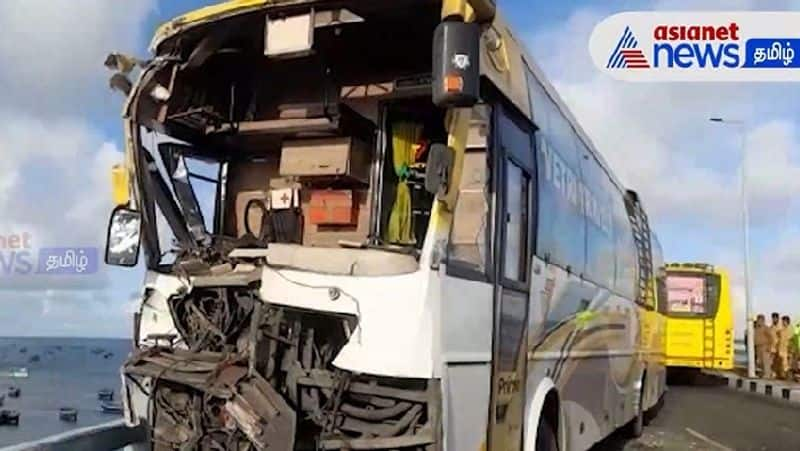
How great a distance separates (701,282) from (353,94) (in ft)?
64.5

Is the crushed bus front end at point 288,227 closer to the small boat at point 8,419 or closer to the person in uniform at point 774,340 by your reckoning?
the person in uniform at point 774,340

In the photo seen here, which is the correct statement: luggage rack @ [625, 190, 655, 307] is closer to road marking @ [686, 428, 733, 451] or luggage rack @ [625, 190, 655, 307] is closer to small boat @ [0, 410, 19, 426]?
road marking @ [686, 428, 733, 451]

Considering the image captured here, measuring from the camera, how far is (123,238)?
548 cm

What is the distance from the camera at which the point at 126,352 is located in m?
5.47

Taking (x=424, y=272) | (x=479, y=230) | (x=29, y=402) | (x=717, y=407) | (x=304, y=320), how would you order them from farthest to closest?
1. (x=29, y=402)
2. (x=717, y=407)
3. (x=479, y=230)
4. (x=304, y=320)
5. (x=424, y=272)

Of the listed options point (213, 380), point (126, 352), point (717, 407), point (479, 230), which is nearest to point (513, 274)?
point (479, 230)

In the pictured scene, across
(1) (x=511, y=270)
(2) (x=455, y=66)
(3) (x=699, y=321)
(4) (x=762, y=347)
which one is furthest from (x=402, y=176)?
(4) (x=762, y=347)

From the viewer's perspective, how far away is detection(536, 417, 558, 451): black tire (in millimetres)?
6059

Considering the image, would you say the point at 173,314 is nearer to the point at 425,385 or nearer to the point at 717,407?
the point at 425,385

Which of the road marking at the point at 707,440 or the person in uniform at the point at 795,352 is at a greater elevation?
the person in uniform at the point at 795,352

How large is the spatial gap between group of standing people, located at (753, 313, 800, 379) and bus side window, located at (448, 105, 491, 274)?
2151 cm

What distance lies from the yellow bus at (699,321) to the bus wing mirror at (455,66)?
19.6m

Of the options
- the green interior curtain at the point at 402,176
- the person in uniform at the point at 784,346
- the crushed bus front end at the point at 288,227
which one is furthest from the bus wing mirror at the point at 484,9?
the person in uniform at the point at 784,346

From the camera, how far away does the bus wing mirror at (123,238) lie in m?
5.47
